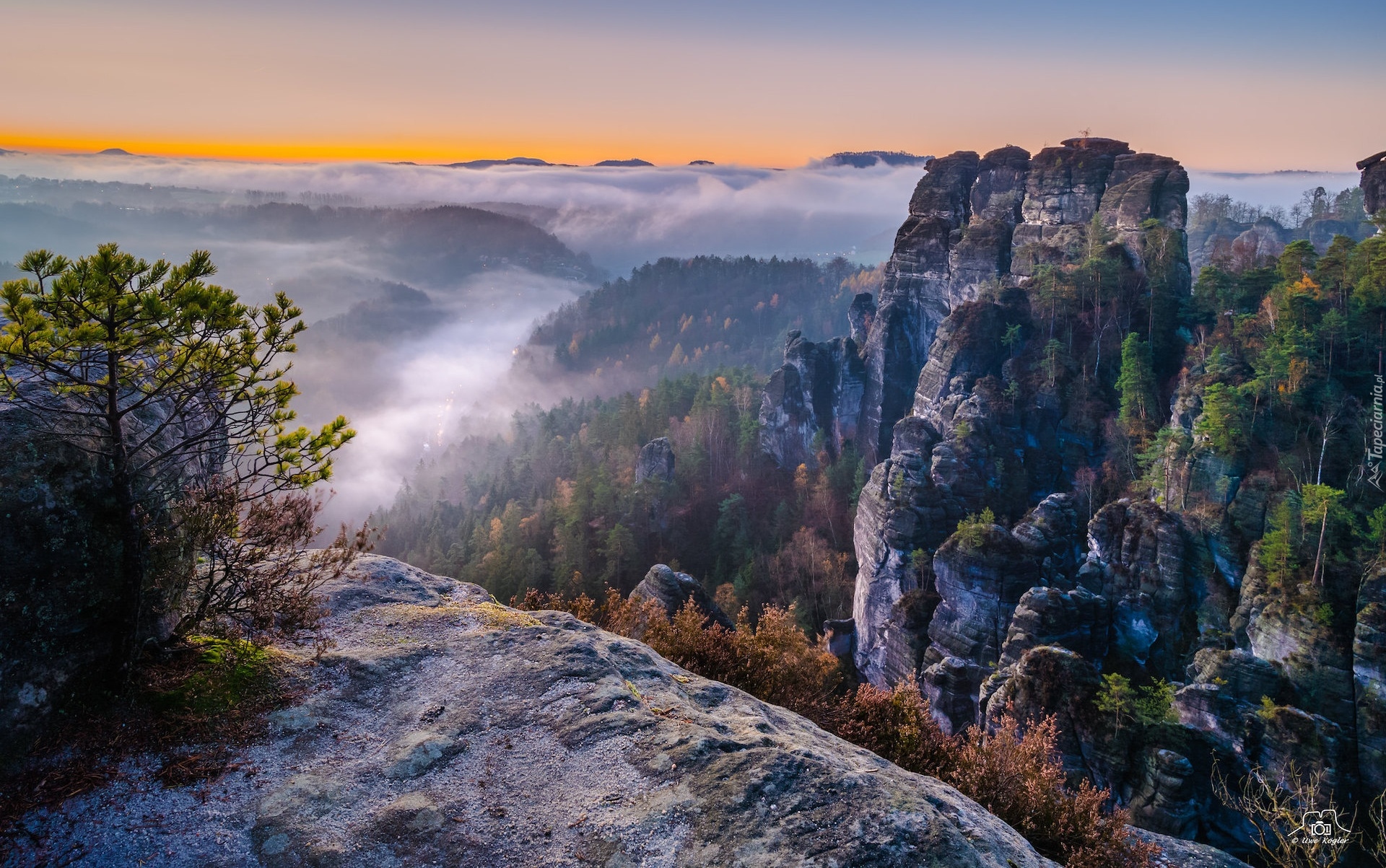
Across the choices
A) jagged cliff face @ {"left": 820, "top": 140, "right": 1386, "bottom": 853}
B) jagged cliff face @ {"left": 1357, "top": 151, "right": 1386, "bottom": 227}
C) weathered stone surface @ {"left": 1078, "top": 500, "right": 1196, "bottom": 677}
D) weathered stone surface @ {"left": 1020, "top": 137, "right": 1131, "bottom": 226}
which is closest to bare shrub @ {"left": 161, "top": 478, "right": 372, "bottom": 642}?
jagged cliff face @ {"left": 820, "top": 140, "right": 1386, "bottom": 853}

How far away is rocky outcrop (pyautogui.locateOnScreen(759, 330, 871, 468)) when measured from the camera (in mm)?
82188

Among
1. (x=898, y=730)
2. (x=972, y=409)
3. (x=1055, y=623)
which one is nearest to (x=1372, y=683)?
(x=1055, y=623)

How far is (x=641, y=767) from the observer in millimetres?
11133

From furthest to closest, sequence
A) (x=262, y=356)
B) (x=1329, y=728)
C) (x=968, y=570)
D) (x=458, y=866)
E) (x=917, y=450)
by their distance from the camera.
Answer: (x=917, y=450) → (x=968, y=570) → (x=1329, y=728) → (x=262, y=356) → (x=458, y=866)

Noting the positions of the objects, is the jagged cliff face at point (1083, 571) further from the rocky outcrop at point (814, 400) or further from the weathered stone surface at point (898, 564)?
the rocky outcrop at point (814, 400)

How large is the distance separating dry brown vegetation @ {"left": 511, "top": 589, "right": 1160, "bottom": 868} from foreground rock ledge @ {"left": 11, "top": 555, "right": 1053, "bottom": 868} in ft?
12.9

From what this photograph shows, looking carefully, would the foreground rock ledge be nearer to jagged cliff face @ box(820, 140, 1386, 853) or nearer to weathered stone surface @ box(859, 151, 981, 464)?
jagged cliff face @ box(820, 140, 1386, 853)

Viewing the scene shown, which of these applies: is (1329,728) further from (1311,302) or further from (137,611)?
(137,611)

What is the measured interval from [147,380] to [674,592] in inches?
1014

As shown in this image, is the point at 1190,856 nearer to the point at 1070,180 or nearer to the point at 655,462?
the point at 1070,180

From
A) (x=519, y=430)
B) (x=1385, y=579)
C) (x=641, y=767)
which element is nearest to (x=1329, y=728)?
(x=1385, y=579)

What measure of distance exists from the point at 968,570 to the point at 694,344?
6143 inches

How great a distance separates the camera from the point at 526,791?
35.9 ft

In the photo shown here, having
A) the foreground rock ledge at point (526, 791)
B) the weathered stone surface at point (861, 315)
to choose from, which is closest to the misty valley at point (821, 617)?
the foreground rock ledge at point (526, 791)
